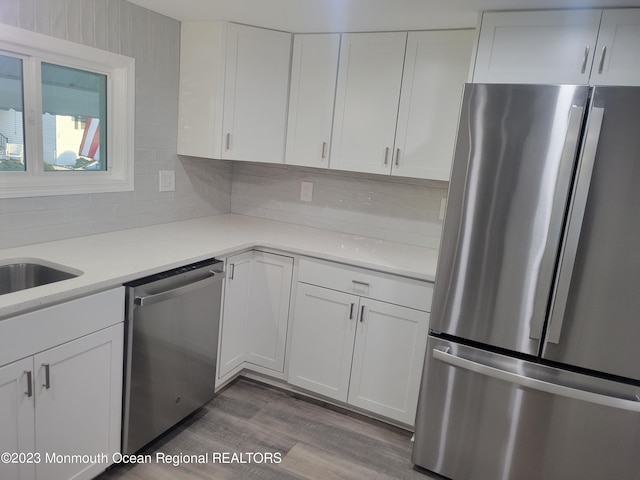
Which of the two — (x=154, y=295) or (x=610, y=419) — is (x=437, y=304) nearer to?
(x=610, y=419)

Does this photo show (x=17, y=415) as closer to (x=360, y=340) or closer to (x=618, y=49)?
(x=360, y=340)

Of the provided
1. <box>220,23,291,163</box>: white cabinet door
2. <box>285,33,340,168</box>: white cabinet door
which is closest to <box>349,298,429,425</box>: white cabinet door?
<box>285,33,340,168</box>: white cabinet door

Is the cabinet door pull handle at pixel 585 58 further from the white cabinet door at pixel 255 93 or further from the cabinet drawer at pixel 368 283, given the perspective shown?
the white cabinet door at pixel 255 93

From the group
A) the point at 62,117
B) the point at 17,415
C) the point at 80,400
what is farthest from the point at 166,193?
the point at 17,415

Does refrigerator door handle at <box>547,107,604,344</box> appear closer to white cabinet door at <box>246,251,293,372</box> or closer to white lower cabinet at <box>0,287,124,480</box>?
white cabinet door at <box>246,251,293,372</box>

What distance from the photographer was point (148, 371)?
1921 mm

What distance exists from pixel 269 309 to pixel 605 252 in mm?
1662

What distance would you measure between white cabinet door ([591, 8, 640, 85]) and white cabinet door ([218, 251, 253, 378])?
1.87 m

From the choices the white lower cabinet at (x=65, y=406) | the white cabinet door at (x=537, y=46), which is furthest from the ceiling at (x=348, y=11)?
the white lower cabinet at (x=65, y=406)

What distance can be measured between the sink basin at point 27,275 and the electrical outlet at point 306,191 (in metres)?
1.66

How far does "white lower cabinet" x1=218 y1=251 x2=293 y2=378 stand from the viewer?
2.49m

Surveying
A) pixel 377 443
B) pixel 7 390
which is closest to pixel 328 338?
pixel 377 443

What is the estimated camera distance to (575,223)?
163 centimetres

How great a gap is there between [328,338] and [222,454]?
0.77 metres
